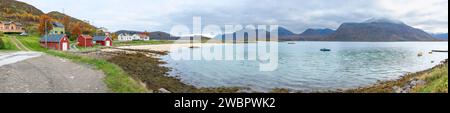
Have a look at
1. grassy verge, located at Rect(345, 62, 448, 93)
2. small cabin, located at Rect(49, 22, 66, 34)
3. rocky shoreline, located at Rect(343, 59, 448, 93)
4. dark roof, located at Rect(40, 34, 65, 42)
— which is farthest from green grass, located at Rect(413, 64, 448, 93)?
small cabin, located at Rect(49, 22, 66, 34)

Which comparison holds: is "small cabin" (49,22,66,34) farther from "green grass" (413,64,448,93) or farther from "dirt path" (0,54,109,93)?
"green grass" (413,64,448,93)

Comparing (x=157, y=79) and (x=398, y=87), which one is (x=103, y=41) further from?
(x=398, y=87)

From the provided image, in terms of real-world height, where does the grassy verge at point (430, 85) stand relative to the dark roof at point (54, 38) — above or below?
below

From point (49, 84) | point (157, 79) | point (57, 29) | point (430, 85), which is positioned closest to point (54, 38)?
point (157, 79)

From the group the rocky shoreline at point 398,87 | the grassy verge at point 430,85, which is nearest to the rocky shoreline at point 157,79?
the rocky shoreline at point 398,87

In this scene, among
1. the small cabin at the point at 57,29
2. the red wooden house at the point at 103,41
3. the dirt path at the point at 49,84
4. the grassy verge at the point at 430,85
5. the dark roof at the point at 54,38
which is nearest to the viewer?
the dirt path at the point at 49,84

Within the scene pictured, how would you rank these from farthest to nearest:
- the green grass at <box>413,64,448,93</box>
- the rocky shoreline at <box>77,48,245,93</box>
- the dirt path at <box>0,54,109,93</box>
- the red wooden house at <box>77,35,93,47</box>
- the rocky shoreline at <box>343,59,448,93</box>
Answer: the red wooden house at <box>77,35,93,47</box>
the rocky shoreline at <box>77,48,245,93</box>
the rocky shoreline at <box>343,59,448,93</box>
the dirt path at <box>0,54,109,93</box>
the green grass at <box>413,64,448,93</box>

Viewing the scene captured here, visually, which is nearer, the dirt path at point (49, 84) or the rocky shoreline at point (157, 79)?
the dirt path at point (49, 84)

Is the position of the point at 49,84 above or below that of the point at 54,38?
below

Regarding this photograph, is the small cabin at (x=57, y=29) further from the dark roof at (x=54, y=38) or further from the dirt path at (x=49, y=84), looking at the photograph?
the dirt path at (x=49, y=84)

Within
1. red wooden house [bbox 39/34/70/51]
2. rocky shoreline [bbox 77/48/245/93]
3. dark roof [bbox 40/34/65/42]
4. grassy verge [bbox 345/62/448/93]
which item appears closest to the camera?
grassy verge [bbox 345/62/448/93]
